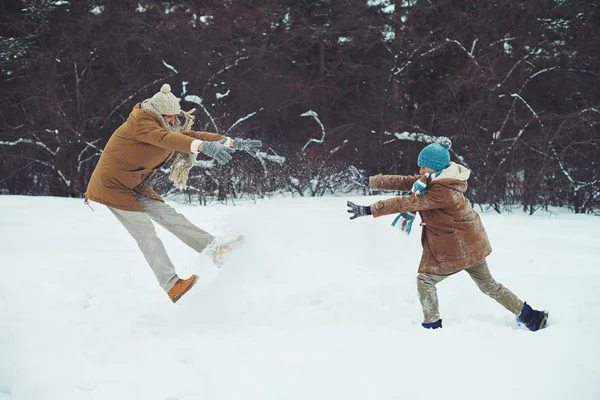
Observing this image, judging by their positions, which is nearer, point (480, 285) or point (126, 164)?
point (480, 285)

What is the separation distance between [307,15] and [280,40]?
47.8 inches

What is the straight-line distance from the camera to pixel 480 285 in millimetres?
3990

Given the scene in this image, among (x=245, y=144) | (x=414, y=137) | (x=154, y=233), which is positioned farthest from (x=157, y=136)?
(x=414, y=137)

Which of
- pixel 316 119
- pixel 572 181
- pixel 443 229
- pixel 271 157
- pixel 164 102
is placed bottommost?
pixel 572 181

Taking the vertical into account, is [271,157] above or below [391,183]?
below

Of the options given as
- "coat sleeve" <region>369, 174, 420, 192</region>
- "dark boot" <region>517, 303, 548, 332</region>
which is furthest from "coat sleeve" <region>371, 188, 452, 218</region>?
"dark boot" <region>517, 303, 548, 332</region>

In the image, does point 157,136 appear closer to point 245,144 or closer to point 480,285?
point 245,144

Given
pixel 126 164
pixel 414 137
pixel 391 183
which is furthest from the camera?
pixel 414 137

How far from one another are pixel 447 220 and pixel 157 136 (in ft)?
6.95

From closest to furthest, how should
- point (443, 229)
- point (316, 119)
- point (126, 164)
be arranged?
point (443, 229) < point (126, 164) < point (316, 119)

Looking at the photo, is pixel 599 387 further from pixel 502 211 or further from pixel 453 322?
pixel 502 211

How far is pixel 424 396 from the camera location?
2832 millimetres

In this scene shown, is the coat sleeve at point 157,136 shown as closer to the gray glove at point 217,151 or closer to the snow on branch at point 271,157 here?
the gray glove at point 217,151

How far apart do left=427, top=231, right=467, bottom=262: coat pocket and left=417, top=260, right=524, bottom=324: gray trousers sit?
152mm
